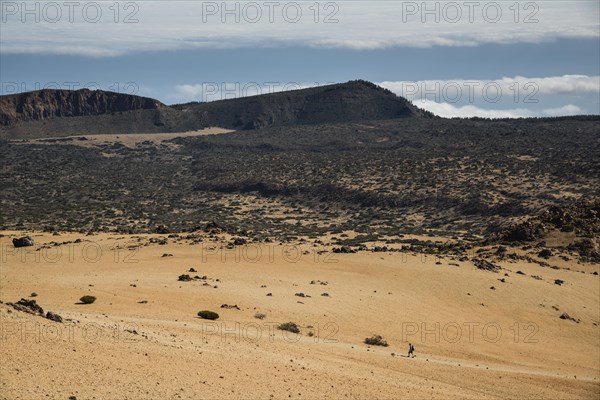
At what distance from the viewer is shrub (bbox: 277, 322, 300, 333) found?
27597mm

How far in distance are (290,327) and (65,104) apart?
497 ft

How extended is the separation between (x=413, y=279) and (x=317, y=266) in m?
5.96

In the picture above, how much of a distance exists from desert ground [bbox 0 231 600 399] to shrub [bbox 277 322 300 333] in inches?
14.1

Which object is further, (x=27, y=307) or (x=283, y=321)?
(x=283, y=321)

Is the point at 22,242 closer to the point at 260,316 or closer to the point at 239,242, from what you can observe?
the point at 239,242

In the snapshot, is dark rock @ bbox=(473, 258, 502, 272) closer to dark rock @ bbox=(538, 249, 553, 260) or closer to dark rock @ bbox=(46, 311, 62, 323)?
dark rock @ bbox=(538, 249, 553, 260)

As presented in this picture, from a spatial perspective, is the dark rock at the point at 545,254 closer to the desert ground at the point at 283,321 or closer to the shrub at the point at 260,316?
the desert ground at the point at 283,321

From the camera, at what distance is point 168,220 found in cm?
6875

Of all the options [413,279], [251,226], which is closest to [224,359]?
[413,279]

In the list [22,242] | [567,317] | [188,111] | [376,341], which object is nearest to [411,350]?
[376,341]

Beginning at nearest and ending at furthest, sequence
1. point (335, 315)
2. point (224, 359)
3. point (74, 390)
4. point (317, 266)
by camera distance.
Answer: point (74, 390)
point (224, 359)
point (335, 315)
point (317, 266)

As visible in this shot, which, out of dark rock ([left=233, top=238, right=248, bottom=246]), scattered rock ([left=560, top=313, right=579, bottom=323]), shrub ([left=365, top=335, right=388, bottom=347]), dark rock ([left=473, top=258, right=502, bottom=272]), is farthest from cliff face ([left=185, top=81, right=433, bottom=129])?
shrub ([left=365, top=335, right=388, bottom=347])

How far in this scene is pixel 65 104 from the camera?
543 feet

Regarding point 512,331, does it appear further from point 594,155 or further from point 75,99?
point 75,99
